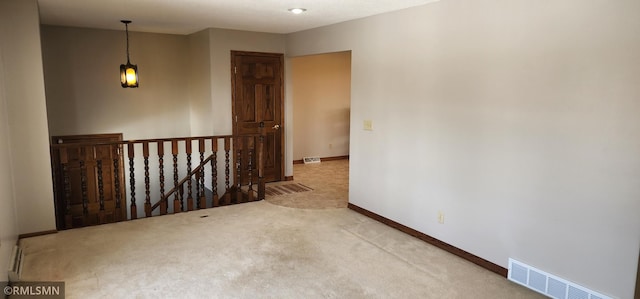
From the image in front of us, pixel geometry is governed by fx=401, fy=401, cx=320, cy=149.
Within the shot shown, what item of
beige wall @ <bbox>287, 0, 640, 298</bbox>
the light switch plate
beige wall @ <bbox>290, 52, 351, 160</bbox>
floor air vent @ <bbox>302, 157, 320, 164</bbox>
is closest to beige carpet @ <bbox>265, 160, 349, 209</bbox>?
floor air vent @ <bbox>302, 157, 320, 164</bbox>

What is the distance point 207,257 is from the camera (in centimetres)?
349

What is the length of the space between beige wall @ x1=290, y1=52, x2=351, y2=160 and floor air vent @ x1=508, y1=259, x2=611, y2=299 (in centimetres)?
532

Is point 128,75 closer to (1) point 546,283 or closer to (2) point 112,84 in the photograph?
(2) point 112,84

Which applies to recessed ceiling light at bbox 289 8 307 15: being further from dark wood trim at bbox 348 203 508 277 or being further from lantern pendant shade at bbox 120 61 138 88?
lantern pendant shade at bbox 120 61 138 88

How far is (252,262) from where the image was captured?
340 centimetres

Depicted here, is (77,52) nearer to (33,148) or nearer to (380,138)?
(33,148)

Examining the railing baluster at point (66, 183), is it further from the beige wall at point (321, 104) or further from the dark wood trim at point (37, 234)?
the beige wall at point (321, 104)

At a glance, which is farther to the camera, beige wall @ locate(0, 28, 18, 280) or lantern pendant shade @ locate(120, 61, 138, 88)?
lantern pendant shade @ locate(120, 61, 138, 88)

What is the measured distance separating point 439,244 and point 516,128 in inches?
53.1

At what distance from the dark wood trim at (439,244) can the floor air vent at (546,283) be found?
0.39 feet

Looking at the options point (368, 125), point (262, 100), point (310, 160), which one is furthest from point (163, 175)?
point (310, 160)

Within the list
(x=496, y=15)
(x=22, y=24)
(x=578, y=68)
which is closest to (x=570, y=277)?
(x=578, y=68)

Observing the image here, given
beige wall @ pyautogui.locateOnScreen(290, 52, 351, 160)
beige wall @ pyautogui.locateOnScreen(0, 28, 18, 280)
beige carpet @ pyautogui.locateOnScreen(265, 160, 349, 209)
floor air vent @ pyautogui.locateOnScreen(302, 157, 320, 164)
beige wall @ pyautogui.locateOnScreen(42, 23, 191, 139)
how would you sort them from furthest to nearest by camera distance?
floor air vent @ pyautogui.locateOnScreen(302, 157, 320, 164) → beige wall @ pyautogui.locateOnScreen(290, 52, 351, 160) → beige wall @ pyautogui.locateOnScreen(42, 23, 191, 139) → beige carpet @ pyautogui.locateOnScreen(265, 160, 349, 209) → beige wall @ pyautogui.locateOnScreen(0, 28, 18, 280)

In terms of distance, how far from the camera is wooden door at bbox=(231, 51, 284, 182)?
233 inches
